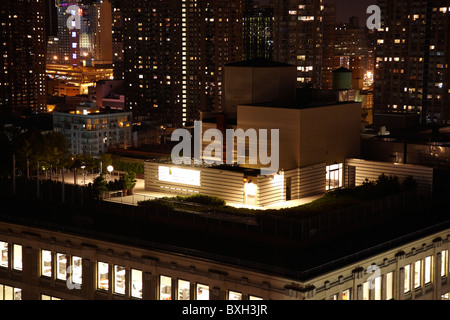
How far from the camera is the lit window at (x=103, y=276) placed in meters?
44.7

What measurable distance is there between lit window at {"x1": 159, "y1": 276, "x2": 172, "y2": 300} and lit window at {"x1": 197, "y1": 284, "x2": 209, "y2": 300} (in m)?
1.86

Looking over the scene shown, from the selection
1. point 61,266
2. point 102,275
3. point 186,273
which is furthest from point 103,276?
point 186,273

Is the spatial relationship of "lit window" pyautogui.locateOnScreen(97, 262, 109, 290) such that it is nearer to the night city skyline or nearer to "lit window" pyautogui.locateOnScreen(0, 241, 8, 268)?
the night city skyline

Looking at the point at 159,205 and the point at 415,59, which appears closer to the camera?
the point at 159,205

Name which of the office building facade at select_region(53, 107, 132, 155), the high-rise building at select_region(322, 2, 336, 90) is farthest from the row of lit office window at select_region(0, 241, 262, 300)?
the high-rise building at select_region(322, 2, 336, 90)

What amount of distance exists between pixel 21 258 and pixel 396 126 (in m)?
43.0

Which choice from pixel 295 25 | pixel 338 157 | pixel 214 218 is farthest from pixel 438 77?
pixel 214 218

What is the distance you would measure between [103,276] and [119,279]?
1.18 metres

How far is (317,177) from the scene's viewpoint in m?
60.4

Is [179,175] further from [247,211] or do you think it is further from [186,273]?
[186,273]

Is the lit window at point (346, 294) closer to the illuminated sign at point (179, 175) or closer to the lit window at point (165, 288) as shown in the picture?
the lit window at point (165, 288)

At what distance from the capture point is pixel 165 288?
42.4 meters

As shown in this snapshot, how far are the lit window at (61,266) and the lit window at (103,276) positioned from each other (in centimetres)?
260

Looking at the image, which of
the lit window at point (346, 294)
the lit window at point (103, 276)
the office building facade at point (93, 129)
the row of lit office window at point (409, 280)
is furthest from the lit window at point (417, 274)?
the office building facade at point (93, 129)
